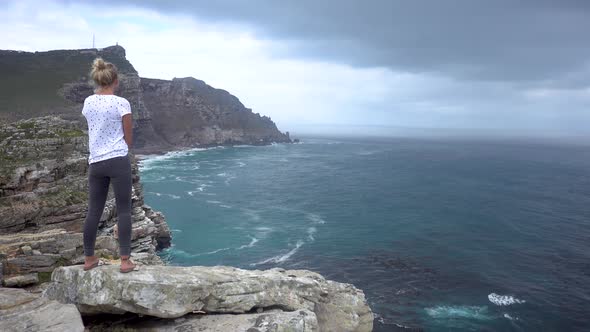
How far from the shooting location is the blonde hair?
9078mm

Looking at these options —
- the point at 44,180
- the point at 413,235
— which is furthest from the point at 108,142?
the point at 413,235

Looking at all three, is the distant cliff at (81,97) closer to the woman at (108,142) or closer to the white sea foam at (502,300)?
the white sea foam at (502,300)

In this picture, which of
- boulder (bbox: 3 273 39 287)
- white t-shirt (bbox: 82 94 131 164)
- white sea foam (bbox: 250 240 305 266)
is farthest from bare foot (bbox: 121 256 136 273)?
white sea foam (bbox: 250 240 305 266)

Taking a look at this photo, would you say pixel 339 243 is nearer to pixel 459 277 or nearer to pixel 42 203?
pixel 459 277

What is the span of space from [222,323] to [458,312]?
32.5 m

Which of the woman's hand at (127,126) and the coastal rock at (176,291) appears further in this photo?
the coastal rock at (176,291)

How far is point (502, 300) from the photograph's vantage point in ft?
128

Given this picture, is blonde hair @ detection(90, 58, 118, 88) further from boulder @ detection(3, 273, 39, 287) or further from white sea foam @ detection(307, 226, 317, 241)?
white sea foam @ detection(307, 226, 317, 241)

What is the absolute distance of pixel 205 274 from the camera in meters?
11.3

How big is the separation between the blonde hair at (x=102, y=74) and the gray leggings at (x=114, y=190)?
1689 mm

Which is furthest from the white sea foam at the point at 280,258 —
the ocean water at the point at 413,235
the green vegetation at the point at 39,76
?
the green vegetation at the point at 39,76

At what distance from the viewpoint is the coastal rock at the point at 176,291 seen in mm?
9492

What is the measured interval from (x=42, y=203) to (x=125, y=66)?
15444cm

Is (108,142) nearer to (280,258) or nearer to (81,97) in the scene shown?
(280,258)
